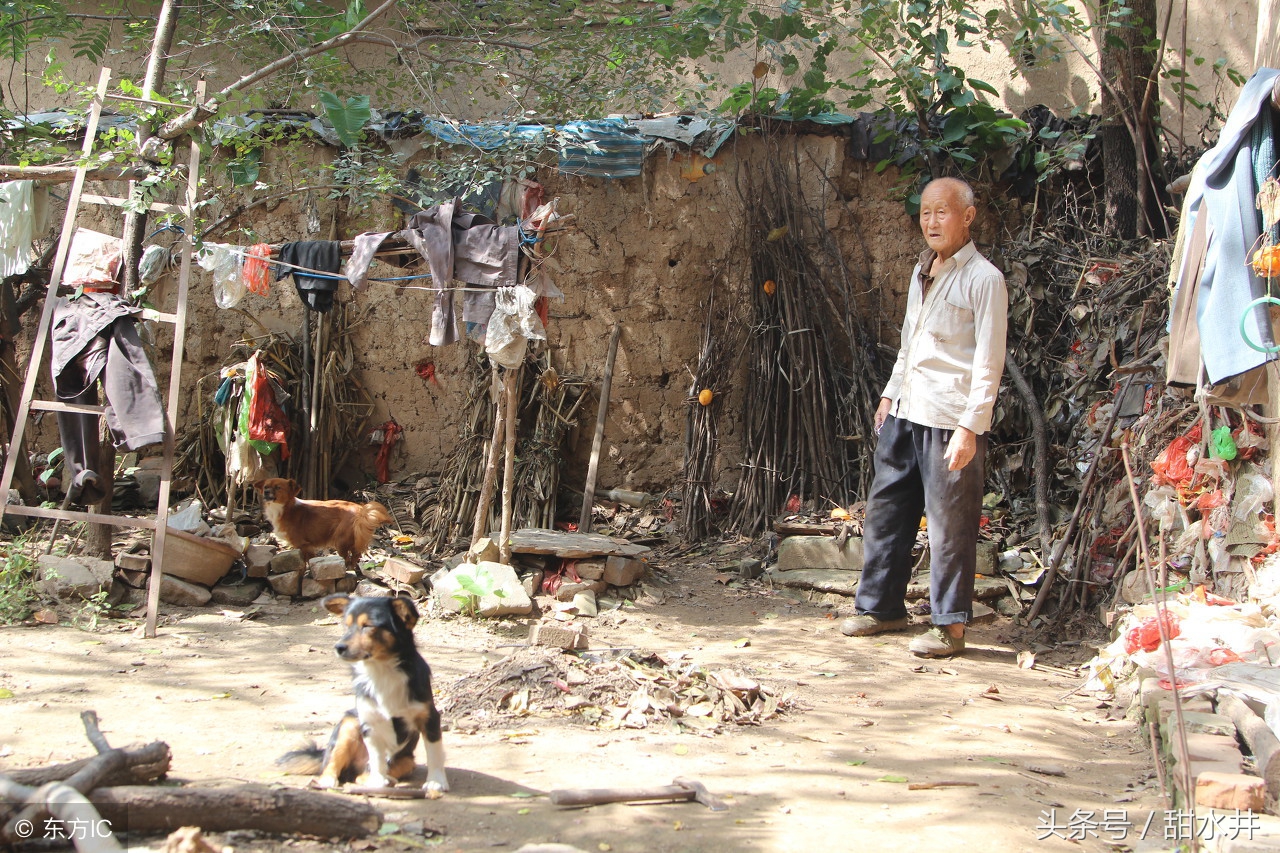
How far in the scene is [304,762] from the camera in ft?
9.29

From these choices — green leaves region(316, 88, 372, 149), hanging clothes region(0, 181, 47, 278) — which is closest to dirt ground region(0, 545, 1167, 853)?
hanging clothes region(0, 181, 47, 278)

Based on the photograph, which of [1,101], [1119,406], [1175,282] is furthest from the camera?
[1,101]

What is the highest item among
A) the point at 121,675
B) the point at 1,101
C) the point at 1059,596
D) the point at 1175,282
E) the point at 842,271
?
the point at 1,101

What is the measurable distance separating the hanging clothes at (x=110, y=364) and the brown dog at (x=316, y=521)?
2.84 feet

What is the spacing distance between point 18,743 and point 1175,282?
4.48 meters

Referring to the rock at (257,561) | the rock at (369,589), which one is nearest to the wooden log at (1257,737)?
the rock at (369,589)

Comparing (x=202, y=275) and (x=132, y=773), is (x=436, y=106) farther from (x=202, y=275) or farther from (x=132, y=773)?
(x=132, y=773)

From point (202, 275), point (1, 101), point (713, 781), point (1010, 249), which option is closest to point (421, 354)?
point (202, 275)

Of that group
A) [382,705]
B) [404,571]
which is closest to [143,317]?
[404,571]

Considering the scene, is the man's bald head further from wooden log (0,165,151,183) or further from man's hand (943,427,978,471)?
wooden log (0,165,151,183)

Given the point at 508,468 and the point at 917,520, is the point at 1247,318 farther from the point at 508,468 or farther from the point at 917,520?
the point at 508,468

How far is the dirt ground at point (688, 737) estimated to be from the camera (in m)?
2.58

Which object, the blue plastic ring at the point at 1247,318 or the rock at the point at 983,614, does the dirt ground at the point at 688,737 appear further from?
the blue plastic ring at the point at 1247,318

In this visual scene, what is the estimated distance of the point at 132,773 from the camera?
2.46m
